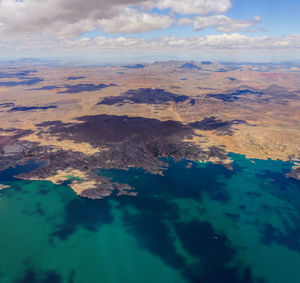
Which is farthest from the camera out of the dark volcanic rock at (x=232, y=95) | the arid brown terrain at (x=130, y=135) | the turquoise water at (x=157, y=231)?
the dark volcanic rock at (x=232, y=95)

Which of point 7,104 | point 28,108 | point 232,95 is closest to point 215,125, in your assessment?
point 232,95

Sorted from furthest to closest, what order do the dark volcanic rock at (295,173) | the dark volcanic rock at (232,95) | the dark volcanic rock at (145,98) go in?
the dark volcanic rock at (232,95)
the dark volcanic rock at (145,98)
the dark volcanic rock at (295,173)

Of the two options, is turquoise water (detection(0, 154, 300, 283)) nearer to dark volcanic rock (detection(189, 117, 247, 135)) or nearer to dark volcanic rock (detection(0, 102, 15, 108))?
dark volcanic rock (detection(189, 117, 247, 135))

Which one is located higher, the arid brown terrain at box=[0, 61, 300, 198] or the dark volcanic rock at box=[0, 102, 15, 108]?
the dark volcanic rock at box=[0, 102, 15, 108]

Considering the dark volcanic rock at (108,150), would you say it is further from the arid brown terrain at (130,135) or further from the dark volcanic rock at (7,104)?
the dark volcanic rock at (7,104)

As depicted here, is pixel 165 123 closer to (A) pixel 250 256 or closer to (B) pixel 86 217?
(B) pixel 86 217

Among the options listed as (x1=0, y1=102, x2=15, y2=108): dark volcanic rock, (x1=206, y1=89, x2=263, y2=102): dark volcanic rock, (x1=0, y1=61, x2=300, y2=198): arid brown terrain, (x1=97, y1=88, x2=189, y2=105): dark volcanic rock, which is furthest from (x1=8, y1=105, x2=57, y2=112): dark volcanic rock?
(x1=206, y1=89, x2=263, y2=102): dark volcanic rock

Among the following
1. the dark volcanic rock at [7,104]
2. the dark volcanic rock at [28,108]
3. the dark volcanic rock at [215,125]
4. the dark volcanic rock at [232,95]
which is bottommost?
the dark volcanic rock at [215,125]

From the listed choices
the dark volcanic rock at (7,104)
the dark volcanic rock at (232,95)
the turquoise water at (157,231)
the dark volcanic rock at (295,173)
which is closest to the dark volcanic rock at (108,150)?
the turquoise water at (157,231)

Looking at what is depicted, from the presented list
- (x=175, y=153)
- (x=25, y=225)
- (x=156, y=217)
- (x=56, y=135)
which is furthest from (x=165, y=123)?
(x=25, y=225)
